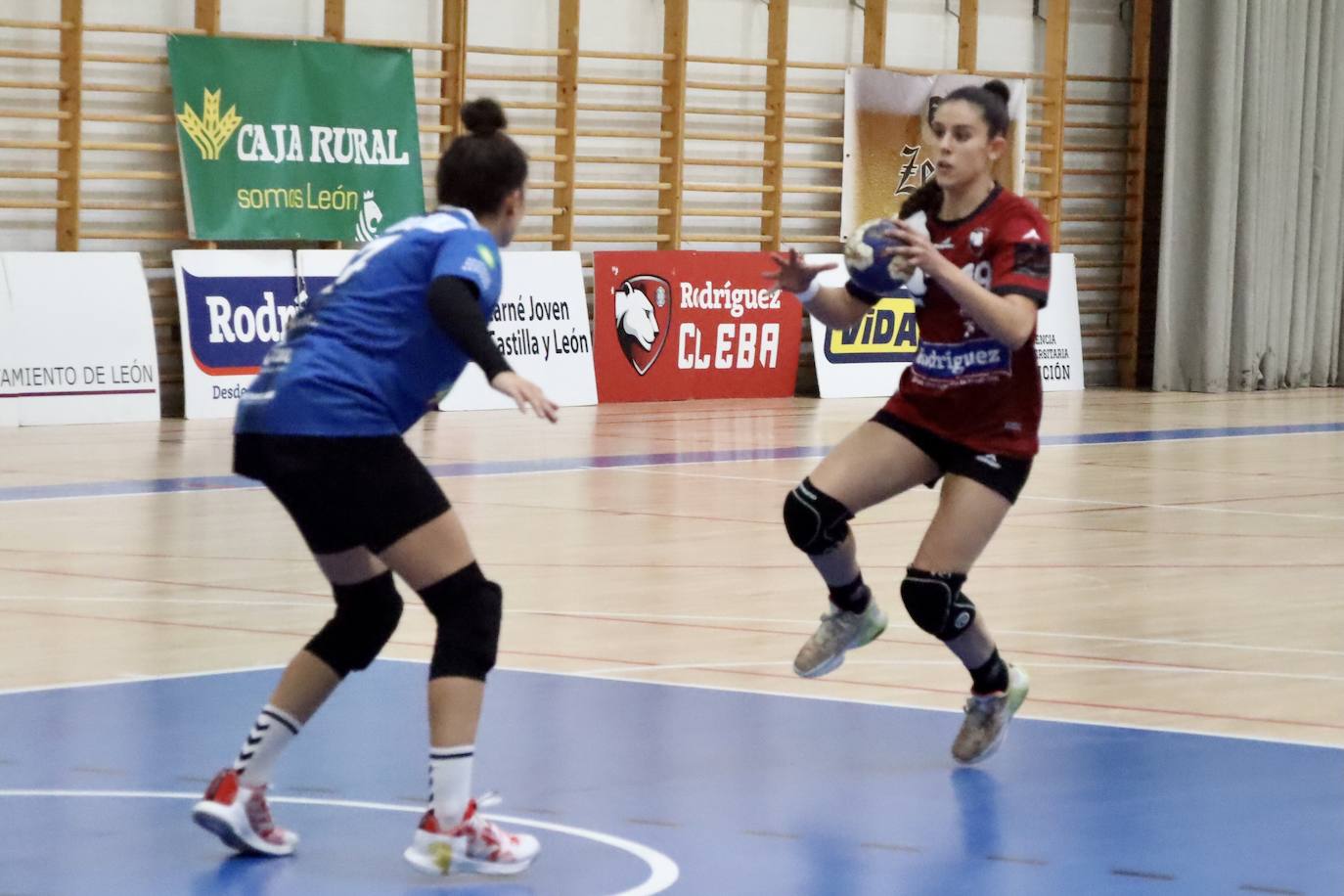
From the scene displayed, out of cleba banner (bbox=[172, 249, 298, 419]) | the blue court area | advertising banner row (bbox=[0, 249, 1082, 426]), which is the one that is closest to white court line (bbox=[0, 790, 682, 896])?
the blue court area

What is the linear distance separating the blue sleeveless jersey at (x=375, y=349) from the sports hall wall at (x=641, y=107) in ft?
30.5

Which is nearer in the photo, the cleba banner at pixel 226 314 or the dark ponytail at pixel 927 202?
the dark ponytail at pixel 927 202

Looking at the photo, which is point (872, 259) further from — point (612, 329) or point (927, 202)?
point (612, 329)

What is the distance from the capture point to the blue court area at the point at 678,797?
11.5ft

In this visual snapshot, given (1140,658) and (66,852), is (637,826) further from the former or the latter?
(1140,658)

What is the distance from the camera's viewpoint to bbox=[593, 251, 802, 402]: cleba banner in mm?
15062

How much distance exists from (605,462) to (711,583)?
389cm

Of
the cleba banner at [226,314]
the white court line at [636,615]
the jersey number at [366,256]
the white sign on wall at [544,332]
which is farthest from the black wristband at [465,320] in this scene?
the white sign on wall at [544,332]

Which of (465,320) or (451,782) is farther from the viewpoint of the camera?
(451,782)

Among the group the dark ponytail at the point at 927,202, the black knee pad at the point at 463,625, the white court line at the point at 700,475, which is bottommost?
the white court line at the point at 700,475

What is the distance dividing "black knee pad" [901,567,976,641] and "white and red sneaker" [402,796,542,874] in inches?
47.4

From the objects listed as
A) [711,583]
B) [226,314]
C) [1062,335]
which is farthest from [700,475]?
[1062,335]

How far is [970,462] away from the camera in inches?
178

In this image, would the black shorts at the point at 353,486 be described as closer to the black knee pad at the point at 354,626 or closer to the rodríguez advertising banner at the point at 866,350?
the black knee pad at the point at 354,626
